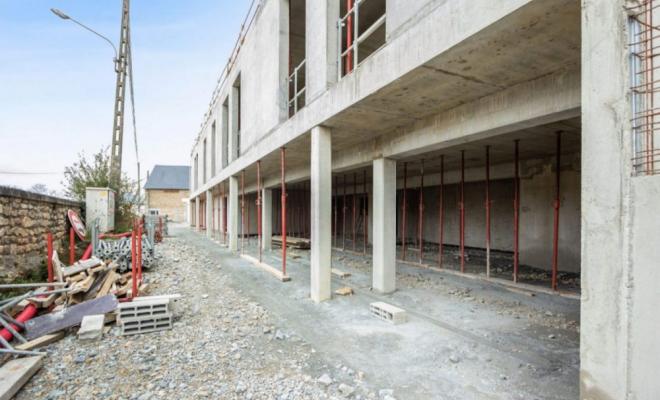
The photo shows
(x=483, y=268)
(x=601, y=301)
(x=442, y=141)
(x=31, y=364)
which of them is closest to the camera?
(x=601, y=301)

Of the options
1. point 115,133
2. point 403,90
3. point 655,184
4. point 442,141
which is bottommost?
point 655,184

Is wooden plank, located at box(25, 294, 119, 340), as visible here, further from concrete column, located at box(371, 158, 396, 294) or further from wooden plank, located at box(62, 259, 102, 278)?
concrete column, located at box(371, 158, 396, 294)

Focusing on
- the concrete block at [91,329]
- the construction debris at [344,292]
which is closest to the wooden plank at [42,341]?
the concrete block at [91,329]

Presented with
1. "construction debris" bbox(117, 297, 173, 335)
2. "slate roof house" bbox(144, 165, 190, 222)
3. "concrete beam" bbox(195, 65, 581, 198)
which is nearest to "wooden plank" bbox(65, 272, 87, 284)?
"construction debris" bbox(117, 297, 173, 335)

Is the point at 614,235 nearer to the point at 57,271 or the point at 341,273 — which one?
the point at 341,273

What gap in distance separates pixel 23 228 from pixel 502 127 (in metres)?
8.11

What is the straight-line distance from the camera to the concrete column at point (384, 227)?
5.84 meters

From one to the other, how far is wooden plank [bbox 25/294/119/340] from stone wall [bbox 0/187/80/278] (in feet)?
5.66

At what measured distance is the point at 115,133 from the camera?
14055mm

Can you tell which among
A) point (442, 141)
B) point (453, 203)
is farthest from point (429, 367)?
point (453, 203)

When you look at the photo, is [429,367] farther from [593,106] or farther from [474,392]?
[593,106]

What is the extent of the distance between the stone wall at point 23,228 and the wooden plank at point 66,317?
1.72 m

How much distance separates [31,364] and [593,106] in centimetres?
516

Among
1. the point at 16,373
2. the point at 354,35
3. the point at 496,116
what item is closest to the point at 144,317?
the point at 16,373
